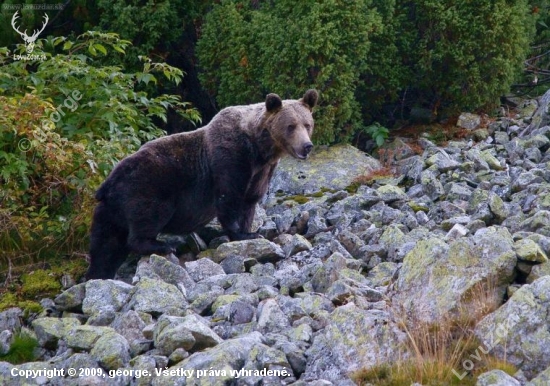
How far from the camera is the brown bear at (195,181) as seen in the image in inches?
347

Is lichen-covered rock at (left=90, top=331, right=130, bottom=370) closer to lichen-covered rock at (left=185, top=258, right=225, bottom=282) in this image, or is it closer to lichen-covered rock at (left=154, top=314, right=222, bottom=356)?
lichen-covered rock at (left=154, top=314, right=222, bottom=356)

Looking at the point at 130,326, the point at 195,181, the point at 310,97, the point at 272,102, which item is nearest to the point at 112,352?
the point at 130,326

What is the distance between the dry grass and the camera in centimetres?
507

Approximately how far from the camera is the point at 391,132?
13.4 metres

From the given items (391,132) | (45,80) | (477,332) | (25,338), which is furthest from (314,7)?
(477,332)

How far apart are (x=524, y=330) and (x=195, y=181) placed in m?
4.71

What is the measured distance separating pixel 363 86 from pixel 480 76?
1571 millimetres

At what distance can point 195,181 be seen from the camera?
9.26 meters

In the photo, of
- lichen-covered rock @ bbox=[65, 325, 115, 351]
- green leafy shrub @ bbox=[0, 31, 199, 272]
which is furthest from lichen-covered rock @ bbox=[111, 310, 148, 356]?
green leafy shrub @ bbox=[0, 31, 199, 272]

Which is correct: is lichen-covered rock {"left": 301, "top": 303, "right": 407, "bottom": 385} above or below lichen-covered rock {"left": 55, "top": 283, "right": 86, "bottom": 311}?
above

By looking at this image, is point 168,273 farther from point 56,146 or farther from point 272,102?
point 272,102

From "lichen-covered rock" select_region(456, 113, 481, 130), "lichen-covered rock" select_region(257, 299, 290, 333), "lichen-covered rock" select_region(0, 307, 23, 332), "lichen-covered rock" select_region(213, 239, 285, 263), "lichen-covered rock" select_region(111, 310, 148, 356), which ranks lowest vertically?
"lichen-covered rock" select_region(456, 113, 481, 130)

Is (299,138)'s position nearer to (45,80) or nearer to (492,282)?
(45,80)

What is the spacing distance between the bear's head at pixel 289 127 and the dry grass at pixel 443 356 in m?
4.06
